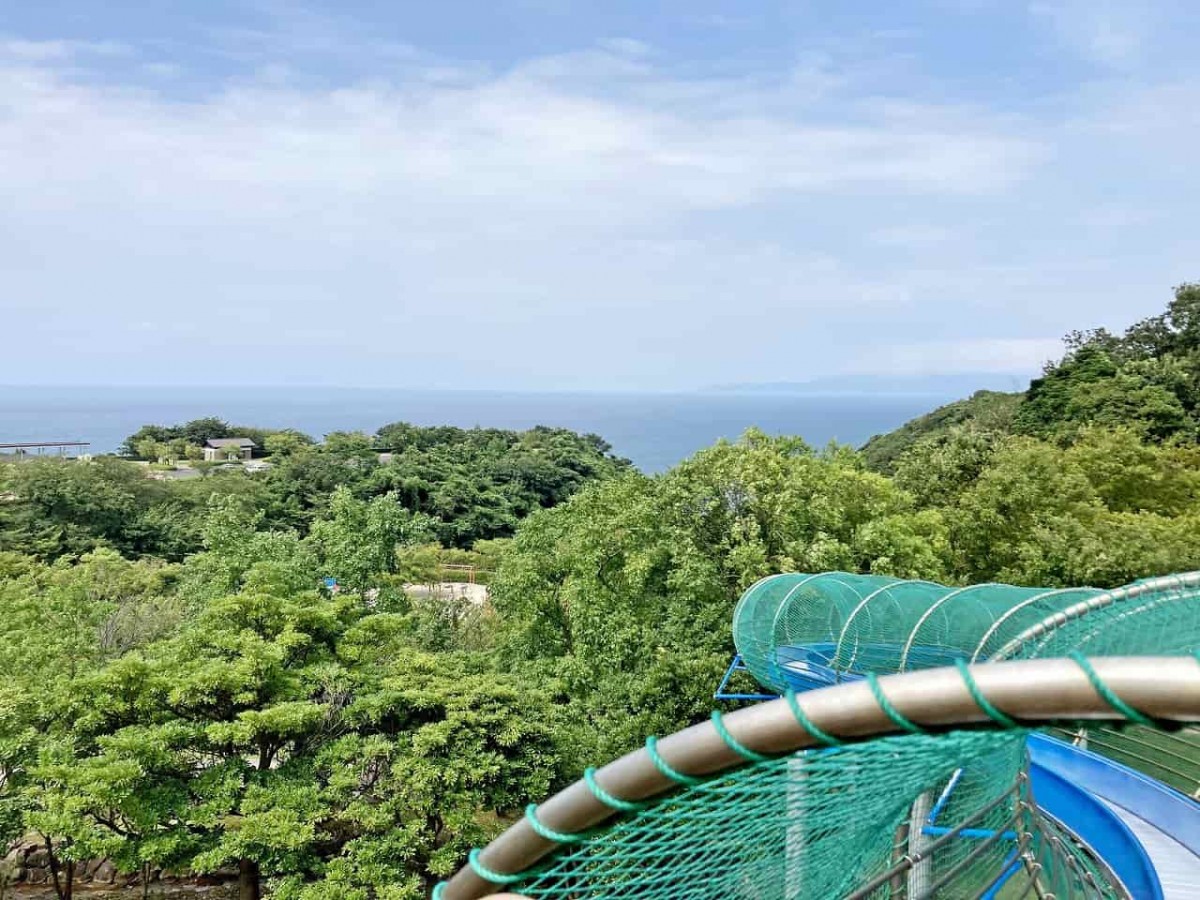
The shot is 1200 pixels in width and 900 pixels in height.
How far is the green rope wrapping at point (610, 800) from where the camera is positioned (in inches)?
62.1

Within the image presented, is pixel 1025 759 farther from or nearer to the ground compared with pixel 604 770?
nearer to the ground

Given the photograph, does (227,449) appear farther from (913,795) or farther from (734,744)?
(734,744)

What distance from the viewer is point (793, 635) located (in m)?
7.95

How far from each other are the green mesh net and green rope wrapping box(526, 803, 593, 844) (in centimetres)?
13

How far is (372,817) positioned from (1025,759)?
19.2ft

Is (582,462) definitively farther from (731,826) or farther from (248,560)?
(731,826)

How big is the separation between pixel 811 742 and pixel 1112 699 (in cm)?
49

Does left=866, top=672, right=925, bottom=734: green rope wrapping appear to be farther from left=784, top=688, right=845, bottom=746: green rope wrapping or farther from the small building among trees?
the small building among trees

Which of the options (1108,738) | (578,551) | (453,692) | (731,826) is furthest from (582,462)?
(731,826)

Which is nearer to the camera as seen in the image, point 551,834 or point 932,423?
point 551,834

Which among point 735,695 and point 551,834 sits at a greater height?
point 551,834

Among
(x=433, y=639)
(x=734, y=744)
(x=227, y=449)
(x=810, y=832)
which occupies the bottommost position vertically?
(x=433, y=639)

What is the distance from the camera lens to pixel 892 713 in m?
1.37

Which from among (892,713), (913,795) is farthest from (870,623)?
(892,713)
